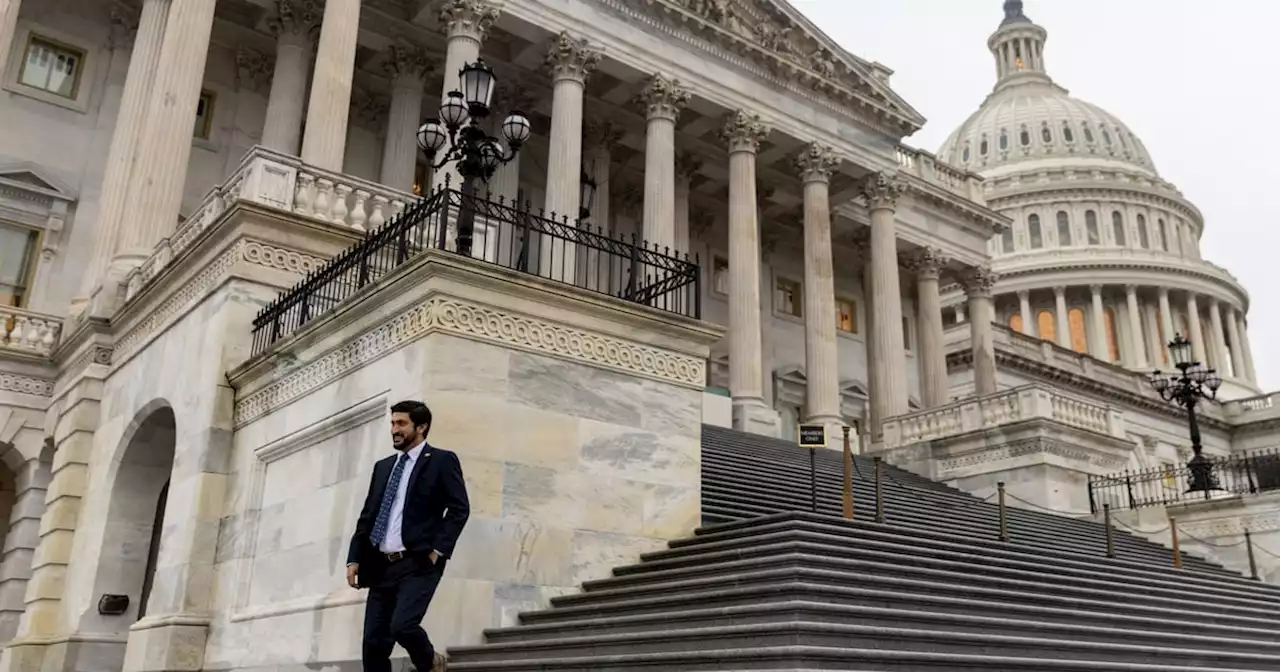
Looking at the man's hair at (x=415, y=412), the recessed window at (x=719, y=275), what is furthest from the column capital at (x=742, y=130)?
the man's hair at (x=415, y=412)

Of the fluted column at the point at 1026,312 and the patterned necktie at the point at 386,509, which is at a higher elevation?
the fluted column at the point at 1026,312

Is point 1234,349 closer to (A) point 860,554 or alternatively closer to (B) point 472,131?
(A) point 860,554

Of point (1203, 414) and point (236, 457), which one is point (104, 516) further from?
point (1203, 414)

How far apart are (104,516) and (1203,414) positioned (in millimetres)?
66087

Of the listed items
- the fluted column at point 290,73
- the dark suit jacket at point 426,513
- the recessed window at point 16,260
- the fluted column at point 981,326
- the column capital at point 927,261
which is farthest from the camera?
the column capital at point 927,261

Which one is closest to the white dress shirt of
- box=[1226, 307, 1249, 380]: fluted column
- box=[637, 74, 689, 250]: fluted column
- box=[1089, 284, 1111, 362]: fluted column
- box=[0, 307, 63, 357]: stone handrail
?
box=[0, 307, 63, 357]: stone handrail

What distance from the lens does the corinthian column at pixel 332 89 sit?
20.6 m

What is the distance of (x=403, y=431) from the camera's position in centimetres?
718

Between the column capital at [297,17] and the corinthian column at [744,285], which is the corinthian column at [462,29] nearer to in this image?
the column capital at [297,17]

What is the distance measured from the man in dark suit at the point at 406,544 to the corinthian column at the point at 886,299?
24.6 m

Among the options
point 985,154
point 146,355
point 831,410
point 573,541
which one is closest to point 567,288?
point 573,541

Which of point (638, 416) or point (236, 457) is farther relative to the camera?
point (236, 457)

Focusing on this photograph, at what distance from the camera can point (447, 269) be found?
9844 mm

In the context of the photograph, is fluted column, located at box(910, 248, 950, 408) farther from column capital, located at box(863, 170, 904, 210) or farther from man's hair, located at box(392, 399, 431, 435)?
man's hair, located at box(392, 399, 431, 435)
